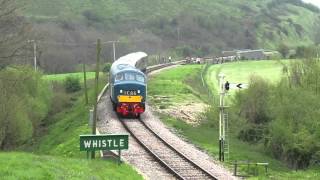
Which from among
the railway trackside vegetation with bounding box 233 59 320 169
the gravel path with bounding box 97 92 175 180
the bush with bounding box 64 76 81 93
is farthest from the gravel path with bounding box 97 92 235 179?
the bush with bounding box 64 76 81 93

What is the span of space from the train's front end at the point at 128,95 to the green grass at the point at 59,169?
17.1 metres

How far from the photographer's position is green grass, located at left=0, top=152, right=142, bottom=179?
18.0 metres

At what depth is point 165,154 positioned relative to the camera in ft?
100

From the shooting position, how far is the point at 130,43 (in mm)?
142500

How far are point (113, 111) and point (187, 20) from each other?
449ft

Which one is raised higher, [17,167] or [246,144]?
[17,167]

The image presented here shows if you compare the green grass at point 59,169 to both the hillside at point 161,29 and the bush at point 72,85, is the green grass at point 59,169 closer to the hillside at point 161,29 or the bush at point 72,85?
the bush at point 72,85

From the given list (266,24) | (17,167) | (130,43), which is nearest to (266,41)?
(266,24)

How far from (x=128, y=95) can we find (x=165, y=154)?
1299 cm

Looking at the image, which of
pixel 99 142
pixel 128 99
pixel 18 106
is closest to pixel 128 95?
pixel 128 99

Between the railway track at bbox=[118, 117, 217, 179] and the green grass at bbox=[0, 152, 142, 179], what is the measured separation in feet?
7.94

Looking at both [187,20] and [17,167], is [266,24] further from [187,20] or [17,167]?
[17,167]

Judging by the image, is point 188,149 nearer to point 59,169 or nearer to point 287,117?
point 287,117

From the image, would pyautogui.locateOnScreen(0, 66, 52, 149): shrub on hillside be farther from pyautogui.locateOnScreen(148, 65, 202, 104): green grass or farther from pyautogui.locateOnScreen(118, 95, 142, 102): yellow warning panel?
pyautogui.locateOnScreen(148, 65, 202, 104): green grass
